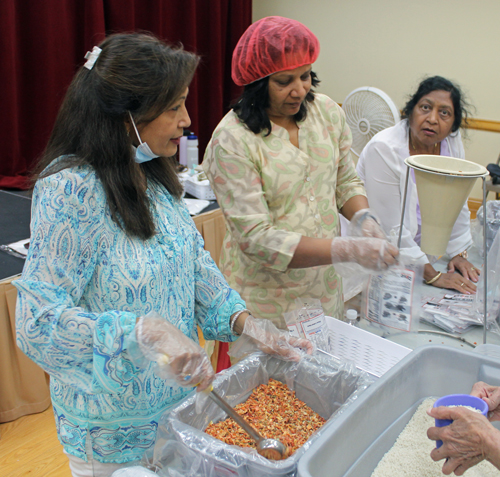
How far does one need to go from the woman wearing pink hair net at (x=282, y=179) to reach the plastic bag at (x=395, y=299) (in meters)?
0.13

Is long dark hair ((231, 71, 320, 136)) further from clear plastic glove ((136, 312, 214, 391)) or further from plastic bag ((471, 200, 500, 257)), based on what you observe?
plastic bag ((471, 200, 500, 257))

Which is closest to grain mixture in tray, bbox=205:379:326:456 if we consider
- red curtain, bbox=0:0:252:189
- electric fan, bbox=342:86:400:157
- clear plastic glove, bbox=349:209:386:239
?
clear plastic glove, bbox=349:209:386:239

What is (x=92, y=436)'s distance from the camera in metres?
1.02

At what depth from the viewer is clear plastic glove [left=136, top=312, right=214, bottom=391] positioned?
2.69 ft

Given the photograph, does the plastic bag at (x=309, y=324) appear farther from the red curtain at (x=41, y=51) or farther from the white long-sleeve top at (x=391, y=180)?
the red curtain at (x=41, y=51)

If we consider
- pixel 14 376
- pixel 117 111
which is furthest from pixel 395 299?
pixel 14 376

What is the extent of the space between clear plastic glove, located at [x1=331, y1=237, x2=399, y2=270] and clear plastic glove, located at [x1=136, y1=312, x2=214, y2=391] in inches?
21.1

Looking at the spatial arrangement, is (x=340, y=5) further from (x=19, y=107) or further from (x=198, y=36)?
(x=19, y=107)

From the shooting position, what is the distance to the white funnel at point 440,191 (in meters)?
1.16

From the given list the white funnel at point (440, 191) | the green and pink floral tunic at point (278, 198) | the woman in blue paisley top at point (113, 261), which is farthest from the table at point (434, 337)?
the woman in blue paisley top at point (113, 261)

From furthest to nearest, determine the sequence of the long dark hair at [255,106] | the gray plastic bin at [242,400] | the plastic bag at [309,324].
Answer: the long dark hair at [255,106], the plastic bag at [309,324], the gray plastic bin at [242,400]

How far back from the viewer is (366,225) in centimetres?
136

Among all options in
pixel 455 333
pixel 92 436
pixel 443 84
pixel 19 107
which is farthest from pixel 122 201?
pixel 19 107

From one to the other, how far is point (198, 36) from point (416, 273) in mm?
3829
